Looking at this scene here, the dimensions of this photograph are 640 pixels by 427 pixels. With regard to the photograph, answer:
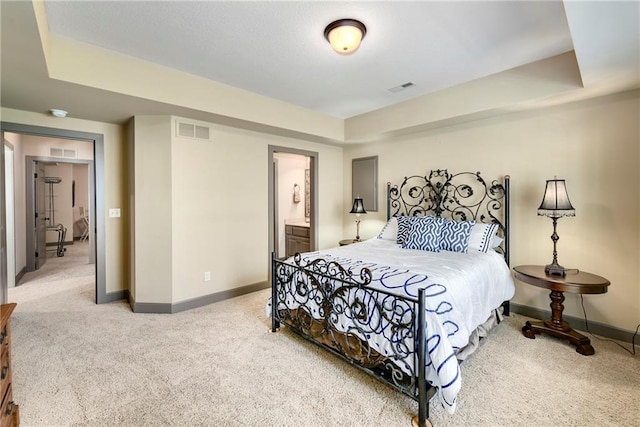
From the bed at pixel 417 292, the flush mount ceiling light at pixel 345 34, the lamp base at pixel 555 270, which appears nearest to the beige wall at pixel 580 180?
the bed at pixel 417 292

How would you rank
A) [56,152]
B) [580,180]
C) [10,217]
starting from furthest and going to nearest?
[56,152] < [10,217] < [580,180]

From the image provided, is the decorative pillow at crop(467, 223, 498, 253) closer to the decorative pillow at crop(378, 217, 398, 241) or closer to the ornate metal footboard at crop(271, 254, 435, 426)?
the decorative pillow at crop(378, 217, 398, 241)

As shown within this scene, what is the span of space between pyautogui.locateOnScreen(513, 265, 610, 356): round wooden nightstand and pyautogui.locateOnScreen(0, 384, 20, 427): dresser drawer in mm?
3773

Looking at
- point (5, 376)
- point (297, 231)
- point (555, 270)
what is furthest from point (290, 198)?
point (5, 376)

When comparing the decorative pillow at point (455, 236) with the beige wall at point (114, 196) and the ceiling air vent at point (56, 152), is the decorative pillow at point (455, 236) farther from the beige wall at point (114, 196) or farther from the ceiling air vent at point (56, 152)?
the ceiling air vent at point (56, 152)

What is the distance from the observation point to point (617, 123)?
2.76 metres

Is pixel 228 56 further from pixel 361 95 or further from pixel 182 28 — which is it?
pixel 361 95

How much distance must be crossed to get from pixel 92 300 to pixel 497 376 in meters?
4.71

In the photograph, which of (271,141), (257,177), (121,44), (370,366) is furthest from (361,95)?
(370,366)

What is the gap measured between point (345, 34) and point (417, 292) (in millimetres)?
1980

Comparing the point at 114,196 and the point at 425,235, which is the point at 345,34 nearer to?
the point at 425,235

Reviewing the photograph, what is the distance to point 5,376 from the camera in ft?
4.97

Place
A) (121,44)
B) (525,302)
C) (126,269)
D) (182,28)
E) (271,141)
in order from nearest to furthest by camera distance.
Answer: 1. (182,28)
2. (121,44)
3. (525,302)
4. (126,269)
5. (271,141)

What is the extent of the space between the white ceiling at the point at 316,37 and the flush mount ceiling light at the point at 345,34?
1.8 inches
